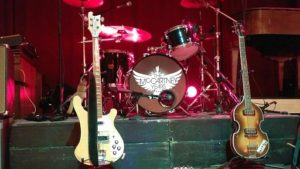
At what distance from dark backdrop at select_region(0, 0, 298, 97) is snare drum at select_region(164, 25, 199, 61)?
6.60 feet

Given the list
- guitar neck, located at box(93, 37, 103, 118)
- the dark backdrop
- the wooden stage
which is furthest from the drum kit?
the dark backdrop

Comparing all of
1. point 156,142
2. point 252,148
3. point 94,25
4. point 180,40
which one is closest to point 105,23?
point 180,40

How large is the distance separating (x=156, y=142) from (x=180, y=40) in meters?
1.46

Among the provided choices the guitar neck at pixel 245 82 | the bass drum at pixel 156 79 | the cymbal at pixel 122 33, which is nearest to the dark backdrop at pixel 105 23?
the cymbal at pixel 122 33

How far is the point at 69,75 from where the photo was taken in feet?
22.5

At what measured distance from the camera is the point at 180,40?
4.48 m

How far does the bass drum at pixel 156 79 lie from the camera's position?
4.21 m

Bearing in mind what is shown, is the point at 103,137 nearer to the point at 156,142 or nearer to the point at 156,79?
the point at 156,142

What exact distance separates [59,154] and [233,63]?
3.11m

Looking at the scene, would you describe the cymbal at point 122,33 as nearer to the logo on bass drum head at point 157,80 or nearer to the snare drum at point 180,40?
the snare drum at point 180,40

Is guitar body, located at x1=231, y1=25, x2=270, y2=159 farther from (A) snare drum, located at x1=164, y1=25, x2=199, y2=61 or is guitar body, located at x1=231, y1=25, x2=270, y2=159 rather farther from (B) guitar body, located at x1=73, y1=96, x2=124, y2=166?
(A) snare drum, located at x1=164, y1=25, x2=199, y2=61

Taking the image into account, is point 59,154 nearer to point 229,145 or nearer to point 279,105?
point 229,145

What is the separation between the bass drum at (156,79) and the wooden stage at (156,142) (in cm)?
65

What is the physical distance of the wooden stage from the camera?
3.34 m
